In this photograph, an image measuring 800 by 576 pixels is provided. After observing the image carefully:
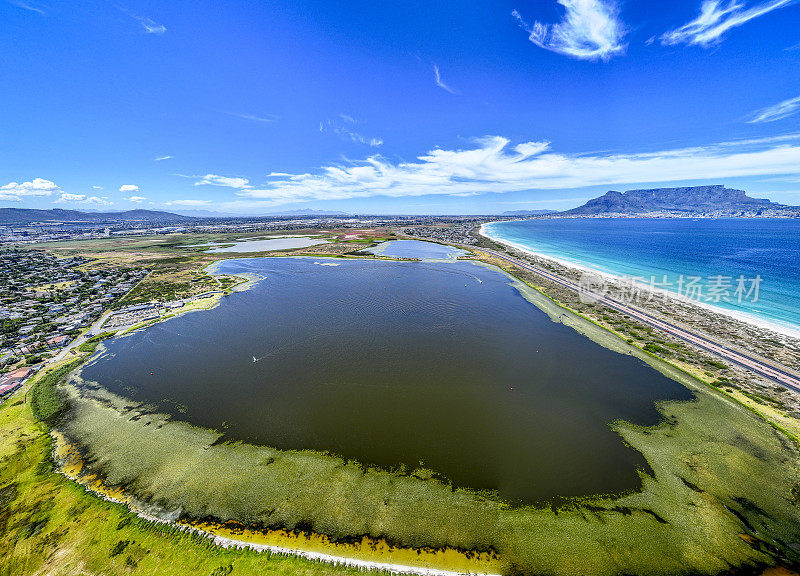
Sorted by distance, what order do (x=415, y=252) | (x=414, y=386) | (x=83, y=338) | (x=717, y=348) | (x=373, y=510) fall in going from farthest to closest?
(x=415, y=252), (x=83, y=338), (x=717, y=348), (x=414, y=386), (x=373, y=510)

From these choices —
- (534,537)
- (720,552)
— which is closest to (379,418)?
(534,537)

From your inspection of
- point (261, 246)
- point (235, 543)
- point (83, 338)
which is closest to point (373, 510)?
point (235, 543)

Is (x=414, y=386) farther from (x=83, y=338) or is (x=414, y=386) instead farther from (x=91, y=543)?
(x=83, y=338)

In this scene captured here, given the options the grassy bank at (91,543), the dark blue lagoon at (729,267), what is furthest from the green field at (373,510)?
the dark blue lagoon at (729,267)

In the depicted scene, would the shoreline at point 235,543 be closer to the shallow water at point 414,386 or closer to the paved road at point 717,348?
the shallow water at point 414,386

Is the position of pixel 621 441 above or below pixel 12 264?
below

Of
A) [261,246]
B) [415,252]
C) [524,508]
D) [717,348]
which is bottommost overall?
[524,508]

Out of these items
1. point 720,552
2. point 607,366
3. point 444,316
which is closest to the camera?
point 720,552

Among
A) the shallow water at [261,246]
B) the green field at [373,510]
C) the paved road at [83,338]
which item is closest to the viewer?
the green field at [373,510]

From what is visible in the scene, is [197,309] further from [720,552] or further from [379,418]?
[720,552]
